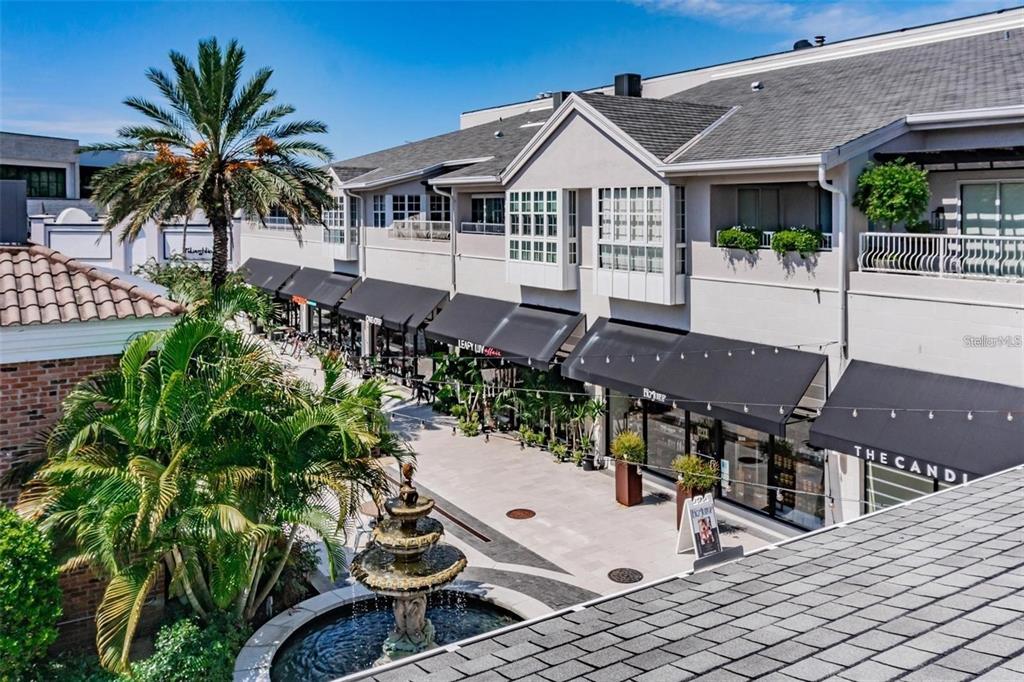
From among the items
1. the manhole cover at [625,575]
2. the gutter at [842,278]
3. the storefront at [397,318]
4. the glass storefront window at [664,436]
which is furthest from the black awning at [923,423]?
the storefront at [397,318]

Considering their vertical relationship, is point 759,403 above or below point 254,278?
below

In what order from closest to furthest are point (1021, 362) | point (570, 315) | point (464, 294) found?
point (1021, 362) → point (570, 315) → point (464, 294)

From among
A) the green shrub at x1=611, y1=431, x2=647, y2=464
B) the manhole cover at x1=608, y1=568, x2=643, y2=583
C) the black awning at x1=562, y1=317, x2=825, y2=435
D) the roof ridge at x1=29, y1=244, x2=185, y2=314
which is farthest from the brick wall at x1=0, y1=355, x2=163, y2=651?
the black awning at x1=562, y1=317, x2=825, y2=435

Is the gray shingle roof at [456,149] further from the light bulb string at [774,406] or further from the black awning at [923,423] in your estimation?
the black awning at [923,423]

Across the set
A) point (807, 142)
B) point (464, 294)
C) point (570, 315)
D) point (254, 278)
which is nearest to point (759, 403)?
point (807, 142)

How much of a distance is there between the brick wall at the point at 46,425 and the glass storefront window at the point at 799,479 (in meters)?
12.5

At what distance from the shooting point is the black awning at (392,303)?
29.9 m

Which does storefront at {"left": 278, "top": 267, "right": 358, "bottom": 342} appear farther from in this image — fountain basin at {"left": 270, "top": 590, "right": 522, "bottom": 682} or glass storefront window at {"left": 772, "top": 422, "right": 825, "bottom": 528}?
fountain basin at {"left": 270, "top": 590, "right": 522, "bottom": 682}

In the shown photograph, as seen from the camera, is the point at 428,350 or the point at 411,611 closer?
the point at 411,611

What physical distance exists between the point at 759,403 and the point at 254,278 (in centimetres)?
3606

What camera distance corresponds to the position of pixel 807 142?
1688 cm

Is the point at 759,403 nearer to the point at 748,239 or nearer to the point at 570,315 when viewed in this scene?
the point at 748,239

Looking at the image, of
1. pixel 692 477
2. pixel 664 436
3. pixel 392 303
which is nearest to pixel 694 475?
pixel 692 477

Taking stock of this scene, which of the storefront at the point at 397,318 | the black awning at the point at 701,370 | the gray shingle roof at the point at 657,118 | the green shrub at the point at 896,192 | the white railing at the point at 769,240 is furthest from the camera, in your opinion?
the storefront at the point at 397,318
